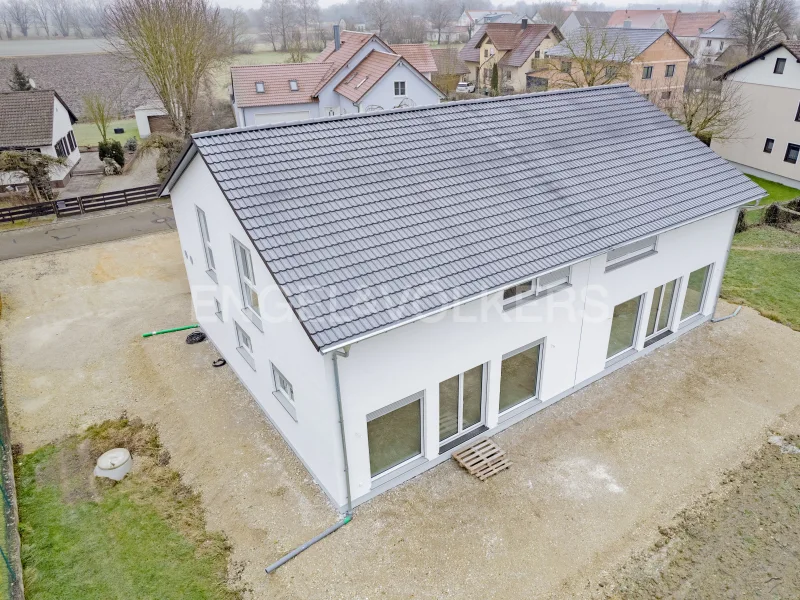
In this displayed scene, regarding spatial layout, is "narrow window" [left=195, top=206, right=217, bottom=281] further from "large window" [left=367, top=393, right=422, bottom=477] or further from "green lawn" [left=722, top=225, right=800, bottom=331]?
"green lawn" [left=722, top=225, right=800, bottom=331]

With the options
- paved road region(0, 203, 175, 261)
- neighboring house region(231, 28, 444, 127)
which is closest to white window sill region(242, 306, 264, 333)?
paved road region(0, 203, 175, 261)

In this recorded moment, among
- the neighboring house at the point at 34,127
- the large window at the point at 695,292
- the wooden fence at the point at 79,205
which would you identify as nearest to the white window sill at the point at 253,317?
the large window at the point at 695,292

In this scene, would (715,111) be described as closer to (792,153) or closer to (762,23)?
(792,153)

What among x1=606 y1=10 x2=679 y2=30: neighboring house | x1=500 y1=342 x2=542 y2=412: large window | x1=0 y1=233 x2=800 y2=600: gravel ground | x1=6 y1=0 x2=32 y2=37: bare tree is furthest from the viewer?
x1=6 y1=0 x2=32 y2=37: bare tree

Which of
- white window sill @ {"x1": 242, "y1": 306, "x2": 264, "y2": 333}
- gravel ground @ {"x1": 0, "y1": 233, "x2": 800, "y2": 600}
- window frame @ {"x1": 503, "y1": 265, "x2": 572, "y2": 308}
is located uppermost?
window frame @ {"x1": 503, "y1": 265, "x2": 572, "y2": 308}

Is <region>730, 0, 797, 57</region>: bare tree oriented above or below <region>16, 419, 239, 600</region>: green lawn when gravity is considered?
above

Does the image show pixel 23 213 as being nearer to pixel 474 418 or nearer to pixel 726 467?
pixel 474 418

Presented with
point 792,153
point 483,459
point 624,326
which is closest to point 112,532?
point 483,459

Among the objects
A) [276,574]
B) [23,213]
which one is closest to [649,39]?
[23,213]
